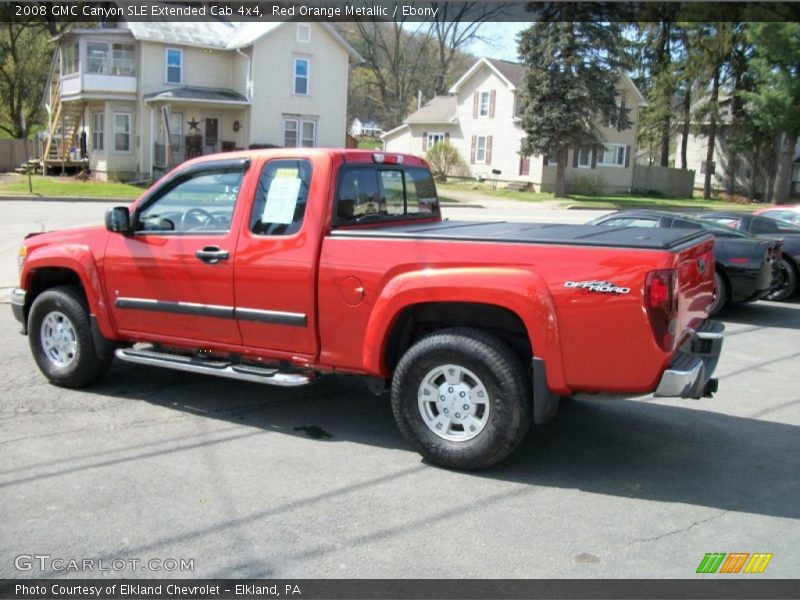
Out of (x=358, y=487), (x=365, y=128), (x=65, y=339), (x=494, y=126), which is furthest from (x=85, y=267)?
(x=365, y=128)

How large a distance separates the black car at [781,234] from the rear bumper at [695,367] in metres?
7.63

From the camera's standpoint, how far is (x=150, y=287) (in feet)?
20.1

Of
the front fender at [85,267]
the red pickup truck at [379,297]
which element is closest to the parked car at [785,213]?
the red pickup truck at [379,297]

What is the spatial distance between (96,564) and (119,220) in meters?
3.11

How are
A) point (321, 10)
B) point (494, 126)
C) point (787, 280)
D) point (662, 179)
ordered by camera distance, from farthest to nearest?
point (662, 179)
point (494, 126)
point (321, 10)
point (787, 280)

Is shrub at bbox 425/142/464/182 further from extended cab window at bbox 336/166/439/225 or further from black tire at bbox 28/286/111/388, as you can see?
black tire at bbox 28/286/111/388

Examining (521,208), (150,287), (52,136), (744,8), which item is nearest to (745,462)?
(150,287)

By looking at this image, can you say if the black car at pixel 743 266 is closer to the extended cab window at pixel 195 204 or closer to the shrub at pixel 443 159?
the extended cab window at pixel 195 204

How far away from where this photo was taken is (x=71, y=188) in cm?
3238

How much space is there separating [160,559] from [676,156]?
6242 centimetres

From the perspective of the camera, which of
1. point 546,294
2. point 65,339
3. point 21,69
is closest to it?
point 546,294

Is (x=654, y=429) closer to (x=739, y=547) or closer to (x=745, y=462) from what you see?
(x=745, y=462)

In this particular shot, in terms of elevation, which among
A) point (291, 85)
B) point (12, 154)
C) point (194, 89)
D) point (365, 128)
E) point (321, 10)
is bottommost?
point (12, 154)

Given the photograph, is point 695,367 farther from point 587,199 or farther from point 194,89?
point 587,199
